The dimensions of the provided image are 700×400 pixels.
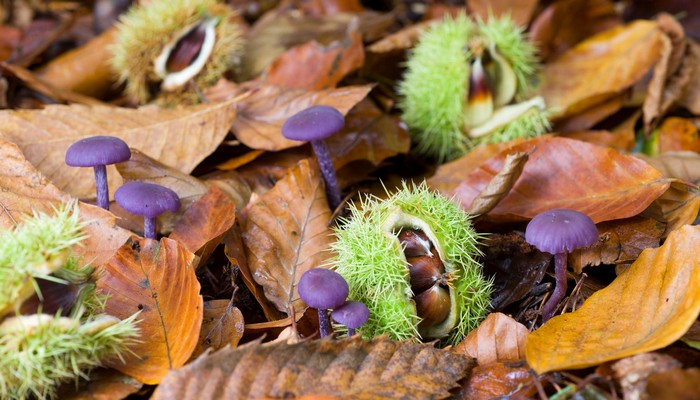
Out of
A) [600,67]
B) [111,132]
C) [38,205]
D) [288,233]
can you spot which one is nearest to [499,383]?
[288,233]

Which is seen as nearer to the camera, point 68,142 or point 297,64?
point 68,142

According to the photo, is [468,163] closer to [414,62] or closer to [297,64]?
[414,62]

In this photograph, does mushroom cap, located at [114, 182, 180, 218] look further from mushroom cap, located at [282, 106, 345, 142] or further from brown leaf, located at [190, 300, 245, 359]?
mushroom cap, located at [282, 106, 345, 142]

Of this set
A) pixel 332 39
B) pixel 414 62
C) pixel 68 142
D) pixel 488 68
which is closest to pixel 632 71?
pixel 488 68

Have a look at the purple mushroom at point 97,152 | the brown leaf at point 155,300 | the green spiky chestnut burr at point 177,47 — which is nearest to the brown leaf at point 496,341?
the brown leaf at point 155,300

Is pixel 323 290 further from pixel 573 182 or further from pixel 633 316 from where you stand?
pixel 573 182

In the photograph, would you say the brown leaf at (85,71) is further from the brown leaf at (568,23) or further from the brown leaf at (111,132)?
the brown leaf at (568,23)

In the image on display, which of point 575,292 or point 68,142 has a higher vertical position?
point 68,142
